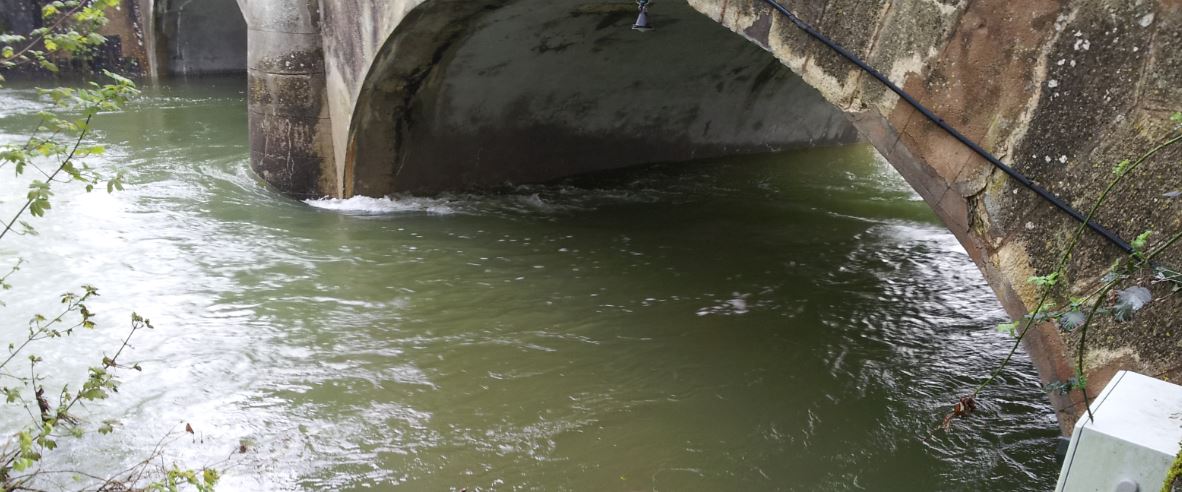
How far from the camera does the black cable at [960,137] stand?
250 centimetres

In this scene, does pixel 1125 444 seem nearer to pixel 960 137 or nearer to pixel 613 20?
pixel 960 137

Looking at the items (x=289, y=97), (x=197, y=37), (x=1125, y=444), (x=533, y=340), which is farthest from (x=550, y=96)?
(x=197, y=37)

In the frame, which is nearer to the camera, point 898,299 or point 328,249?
point 898,299

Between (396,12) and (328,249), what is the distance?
1.73m

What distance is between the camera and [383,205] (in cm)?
759

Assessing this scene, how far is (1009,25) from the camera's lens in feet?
8.95

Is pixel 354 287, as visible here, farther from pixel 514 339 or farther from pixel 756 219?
pixel 756 219

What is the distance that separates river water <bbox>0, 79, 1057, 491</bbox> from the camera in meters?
3.78

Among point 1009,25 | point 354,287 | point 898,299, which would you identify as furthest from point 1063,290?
point 354,287

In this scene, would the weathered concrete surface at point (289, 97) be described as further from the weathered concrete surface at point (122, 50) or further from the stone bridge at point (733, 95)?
the weathered concrete surface at point (122, 50)

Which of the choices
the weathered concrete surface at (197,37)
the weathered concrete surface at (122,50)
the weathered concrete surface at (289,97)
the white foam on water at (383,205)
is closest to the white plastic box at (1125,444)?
the white foam on water at (383,205)

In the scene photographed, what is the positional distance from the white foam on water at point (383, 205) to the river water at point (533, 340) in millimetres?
25

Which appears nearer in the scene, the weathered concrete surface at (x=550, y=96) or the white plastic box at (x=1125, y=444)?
the white plastic box at (x=1125, y=444)

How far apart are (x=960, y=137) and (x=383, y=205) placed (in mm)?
5532
